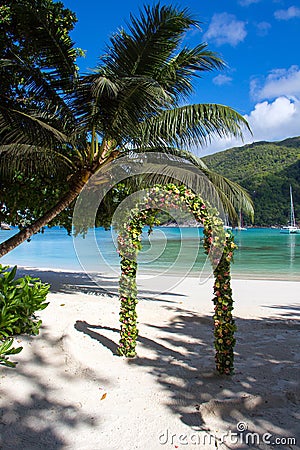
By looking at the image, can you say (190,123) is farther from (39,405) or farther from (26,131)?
(39,405)

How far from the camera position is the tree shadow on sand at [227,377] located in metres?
3.26

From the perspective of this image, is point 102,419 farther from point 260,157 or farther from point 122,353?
point 260,157

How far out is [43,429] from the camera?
10.2ft

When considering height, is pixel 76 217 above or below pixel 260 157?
below

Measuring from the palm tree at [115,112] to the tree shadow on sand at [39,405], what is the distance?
290 centimetres

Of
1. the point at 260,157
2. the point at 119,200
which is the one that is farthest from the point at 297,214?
the point at 119,200

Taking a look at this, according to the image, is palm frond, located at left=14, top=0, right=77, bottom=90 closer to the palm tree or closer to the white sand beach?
the palm tree

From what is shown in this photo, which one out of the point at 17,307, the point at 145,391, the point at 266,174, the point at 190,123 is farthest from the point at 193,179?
the point at 266,174

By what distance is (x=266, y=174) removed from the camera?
6462 cm

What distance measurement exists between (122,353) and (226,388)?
1.53 metres

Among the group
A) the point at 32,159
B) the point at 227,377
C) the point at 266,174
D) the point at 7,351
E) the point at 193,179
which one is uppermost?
the point at 266,174

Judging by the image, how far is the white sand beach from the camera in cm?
301

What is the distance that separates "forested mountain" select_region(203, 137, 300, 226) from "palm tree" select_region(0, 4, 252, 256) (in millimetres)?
49676

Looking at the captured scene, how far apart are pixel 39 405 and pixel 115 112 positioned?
454 centimetres
